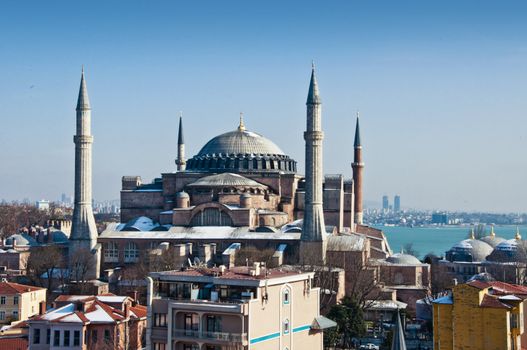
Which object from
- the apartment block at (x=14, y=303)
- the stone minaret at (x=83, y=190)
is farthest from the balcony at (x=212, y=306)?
the stone minaret at (x=83, y=190)

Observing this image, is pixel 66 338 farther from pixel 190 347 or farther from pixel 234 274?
pixel 234 274

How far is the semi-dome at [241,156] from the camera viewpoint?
157 feet

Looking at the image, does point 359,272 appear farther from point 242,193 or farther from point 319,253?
point 242,193

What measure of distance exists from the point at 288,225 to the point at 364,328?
1210cm

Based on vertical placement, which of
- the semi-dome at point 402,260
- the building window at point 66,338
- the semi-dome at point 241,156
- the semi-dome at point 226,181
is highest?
the semi-dome at point 241,156

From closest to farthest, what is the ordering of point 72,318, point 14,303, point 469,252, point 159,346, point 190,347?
point 190,347, point 159,346, point 72,318, point 14,303, point 469,252

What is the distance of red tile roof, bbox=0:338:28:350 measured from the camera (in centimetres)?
2325

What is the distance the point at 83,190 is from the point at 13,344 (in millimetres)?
20421

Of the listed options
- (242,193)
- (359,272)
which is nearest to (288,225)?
(242,193)

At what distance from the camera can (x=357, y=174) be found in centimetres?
5091

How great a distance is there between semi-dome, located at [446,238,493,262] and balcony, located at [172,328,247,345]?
101ft

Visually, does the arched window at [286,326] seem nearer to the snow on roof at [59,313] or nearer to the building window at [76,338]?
the building window at [76,338]

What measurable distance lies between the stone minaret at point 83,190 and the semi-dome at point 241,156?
702cm

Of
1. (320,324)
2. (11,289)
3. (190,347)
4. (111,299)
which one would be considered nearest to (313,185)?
(11,289)
